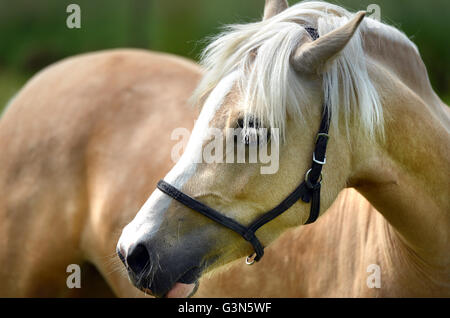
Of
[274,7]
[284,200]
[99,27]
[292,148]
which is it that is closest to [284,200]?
[284,200]

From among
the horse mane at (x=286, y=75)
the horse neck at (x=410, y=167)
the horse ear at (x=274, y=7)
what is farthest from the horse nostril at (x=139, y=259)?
the horse ear at (x=274, y=7)

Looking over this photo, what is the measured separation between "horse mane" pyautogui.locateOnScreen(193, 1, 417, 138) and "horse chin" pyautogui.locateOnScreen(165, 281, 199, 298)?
0.61 meters

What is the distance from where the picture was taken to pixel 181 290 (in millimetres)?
1861

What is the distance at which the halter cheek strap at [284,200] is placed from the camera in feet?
5.76

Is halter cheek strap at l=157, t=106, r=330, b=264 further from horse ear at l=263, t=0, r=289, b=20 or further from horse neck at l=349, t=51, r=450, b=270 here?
horse ear at l=263, t=0, r=289, b=20

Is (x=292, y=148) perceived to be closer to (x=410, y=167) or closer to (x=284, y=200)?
(x=284, y=200)

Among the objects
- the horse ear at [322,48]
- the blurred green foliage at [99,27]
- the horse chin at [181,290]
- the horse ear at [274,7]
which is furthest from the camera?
the blurred green foliage at [99,27]

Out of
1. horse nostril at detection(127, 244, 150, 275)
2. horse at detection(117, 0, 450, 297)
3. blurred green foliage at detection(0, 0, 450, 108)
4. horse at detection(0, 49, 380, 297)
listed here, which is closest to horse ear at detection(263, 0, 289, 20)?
horse at detection(117, 0, 450, 297)

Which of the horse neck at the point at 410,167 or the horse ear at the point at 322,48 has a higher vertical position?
the horse ear at the point at 322,48

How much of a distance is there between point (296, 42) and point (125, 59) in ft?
5.76

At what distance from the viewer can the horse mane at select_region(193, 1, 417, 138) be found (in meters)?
1.74

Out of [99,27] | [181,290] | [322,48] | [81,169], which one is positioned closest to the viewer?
[322,48]

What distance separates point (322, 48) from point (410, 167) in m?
0.55

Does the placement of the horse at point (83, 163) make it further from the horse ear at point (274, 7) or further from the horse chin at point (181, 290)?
the horse chin at point (181, 290)
